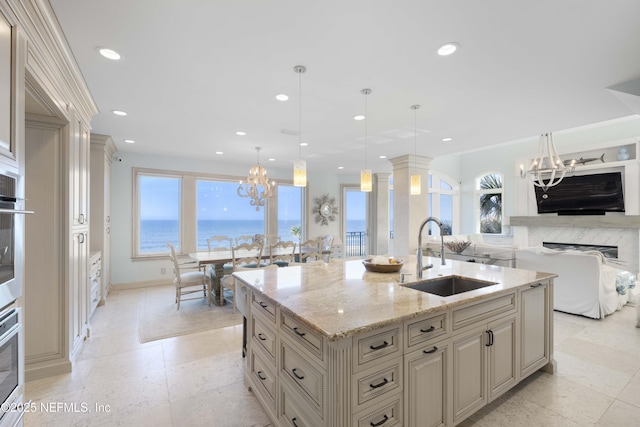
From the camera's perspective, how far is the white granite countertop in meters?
1.42

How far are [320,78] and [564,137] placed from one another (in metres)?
7.38

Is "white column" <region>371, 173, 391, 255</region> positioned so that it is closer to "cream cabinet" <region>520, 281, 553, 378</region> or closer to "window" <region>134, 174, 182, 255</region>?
"window" <region>134, 174, 182, 255</region>

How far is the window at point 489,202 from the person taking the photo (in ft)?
28.0

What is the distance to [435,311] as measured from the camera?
160 cm

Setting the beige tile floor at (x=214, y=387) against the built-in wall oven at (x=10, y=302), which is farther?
the beige tile floor at (x=214, y=387)

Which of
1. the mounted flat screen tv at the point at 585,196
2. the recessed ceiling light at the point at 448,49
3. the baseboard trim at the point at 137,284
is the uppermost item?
the recessed ceiling light at the point at 448,49

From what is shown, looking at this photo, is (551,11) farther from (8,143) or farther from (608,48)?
(8,143)

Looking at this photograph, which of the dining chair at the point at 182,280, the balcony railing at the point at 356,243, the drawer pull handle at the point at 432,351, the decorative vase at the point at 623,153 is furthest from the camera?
the balcony railing at the point at 356,243

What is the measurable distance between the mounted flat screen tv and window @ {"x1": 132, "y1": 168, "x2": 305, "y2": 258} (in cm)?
670

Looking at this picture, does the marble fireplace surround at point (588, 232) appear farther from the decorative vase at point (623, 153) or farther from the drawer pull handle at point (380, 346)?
the drawer pull handle at point (380, 346)

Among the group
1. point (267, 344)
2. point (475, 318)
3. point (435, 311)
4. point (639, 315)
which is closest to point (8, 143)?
point (267, 344)

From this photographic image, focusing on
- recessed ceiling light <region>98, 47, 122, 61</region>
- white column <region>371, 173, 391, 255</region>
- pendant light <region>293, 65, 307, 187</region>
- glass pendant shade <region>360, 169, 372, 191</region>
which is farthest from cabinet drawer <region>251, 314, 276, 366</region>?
white column <region>371, 173, 391, 255</region>

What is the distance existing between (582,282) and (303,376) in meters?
4.23

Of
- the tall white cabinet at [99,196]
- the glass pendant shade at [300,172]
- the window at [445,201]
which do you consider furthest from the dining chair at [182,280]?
the window at [445,201]
